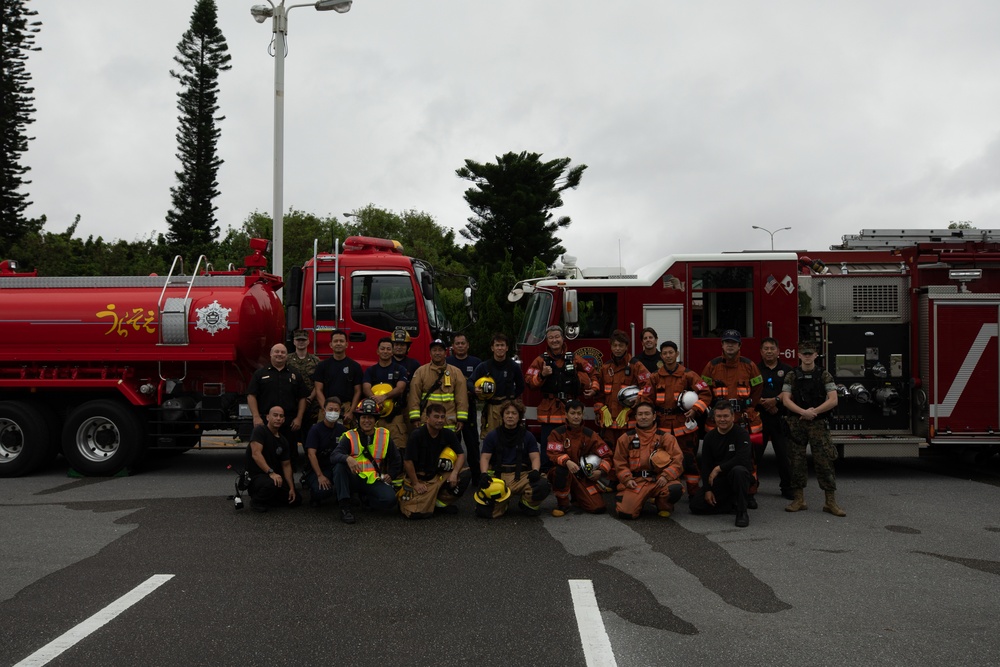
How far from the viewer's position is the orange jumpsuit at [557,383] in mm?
8641

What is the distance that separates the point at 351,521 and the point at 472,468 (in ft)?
5.76

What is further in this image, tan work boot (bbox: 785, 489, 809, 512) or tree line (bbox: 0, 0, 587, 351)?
tree line (bbox: 0, 0, 587, 351)

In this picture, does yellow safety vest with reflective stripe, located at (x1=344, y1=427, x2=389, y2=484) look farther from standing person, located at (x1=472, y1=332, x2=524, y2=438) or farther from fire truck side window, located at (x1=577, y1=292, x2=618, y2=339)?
fire truck side window, located at (x1=577, y1=292, x2=618, y2=339)

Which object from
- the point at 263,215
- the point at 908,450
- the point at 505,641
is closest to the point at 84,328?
the point at 505,641

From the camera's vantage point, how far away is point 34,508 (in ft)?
27.7

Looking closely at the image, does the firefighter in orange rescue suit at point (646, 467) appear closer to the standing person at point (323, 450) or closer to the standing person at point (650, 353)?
the standing person at point (650, 353)

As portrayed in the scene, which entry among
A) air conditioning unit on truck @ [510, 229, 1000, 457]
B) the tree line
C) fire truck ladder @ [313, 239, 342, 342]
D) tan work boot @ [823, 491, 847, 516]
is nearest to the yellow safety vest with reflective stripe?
air conditioning unit on truck @ [510, 229, 1000, 457]

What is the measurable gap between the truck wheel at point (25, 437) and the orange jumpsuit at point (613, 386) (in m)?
6.98

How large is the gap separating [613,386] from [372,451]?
105 inches

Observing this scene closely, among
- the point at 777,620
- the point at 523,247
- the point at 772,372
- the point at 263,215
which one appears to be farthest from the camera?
the point at 263,215

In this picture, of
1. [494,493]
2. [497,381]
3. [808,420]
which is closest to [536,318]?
[497,381]

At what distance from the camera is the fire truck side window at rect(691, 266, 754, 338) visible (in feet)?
32.4

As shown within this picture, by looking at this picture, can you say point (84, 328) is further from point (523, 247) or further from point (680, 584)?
point (523, 247)

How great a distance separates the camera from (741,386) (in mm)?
8719
